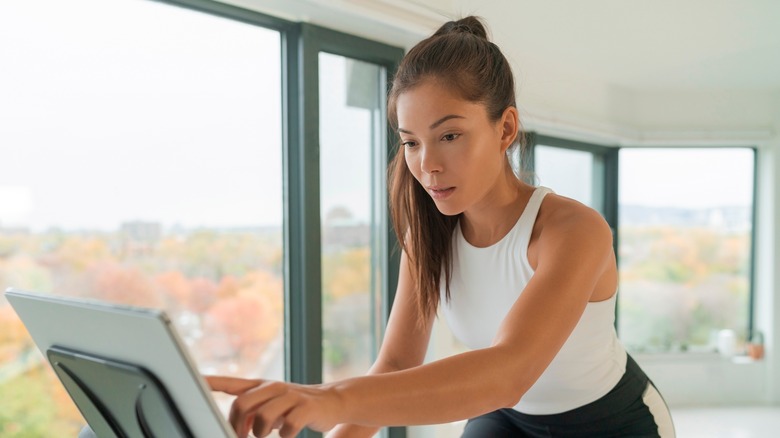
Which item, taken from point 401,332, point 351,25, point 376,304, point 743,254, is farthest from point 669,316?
point 401,332

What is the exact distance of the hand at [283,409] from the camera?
2.50ft

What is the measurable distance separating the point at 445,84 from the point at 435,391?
57 cm

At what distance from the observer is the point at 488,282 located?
141 cm

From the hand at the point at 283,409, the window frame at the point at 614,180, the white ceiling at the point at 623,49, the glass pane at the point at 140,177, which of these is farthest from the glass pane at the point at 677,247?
the hand at the point at 283,409

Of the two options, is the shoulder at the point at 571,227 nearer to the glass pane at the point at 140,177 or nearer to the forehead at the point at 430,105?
the forehead at the point at 430,105

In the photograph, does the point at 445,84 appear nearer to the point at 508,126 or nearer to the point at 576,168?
the point at 508,126

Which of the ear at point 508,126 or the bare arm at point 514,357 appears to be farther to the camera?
the ear at point 508,126

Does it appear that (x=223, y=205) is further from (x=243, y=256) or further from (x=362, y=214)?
(x=362, y=214)

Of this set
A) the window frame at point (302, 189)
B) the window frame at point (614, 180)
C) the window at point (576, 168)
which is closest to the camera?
the window frame at point (302, 189)

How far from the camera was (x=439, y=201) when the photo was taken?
50.3 inches

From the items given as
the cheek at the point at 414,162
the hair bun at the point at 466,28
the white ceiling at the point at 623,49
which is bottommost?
the cheek at the point at 414,162

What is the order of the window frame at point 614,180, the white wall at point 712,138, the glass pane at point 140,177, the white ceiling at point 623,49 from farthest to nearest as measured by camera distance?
1. the white wall at point 712,138
2. the window frame at point 614,180
3. the white ceiling at point 623,49
4. the glass pane at point 140,177

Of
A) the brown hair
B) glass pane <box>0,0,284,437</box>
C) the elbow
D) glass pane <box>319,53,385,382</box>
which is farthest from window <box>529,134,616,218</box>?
the elbow

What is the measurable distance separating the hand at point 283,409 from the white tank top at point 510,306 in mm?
629
